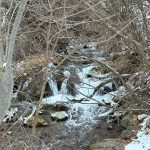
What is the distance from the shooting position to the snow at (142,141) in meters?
9.26

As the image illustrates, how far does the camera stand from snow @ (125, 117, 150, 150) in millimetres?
9262

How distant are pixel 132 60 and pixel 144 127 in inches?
100

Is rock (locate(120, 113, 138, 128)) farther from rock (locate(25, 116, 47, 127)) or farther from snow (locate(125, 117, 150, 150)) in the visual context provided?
rock (locate(25, 116, 47, 127))

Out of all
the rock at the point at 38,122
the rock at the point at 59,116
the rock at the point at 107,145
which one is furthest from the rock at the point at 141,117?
the rock at the point at 38,122

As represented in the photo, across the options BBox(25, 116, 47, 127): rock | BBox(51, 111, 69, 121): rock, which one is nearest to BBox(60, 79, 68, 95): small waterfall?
BBox(51, 111, 69, 121): rock

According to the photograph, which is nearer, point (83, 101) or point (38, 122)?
point (38, 122)

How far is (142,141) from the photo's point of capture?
31.2 ft

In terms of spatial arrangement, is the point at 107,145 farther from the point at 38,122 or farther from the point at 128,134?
the point at 38,122

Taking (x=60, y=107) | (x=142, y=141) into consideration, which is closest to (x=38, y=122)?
(x=60, y=107)

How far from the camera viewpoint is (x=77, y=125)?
12.1 m

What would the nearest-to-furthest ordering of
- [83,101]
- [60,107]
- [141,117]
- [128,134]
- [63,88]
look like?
[128,134], [141,117], [60,107], [83,101], [63,88]

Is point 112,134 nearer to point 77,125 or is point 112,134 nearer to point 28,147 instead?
point 77,125

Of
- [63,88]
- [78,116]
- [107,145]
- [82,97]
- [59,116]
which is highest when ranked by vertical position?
[63,88]

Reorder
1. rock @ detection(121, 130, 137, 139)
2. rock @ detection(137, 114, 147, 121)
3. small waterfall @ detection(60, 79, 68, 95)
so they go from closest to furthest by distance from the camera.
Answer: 1. rock @ detection(121, 130, 137, 139)
2. rock @ detection(137, 114, 147, 121)
3. small waterfall @ detection(60, 79, 68, 95)
